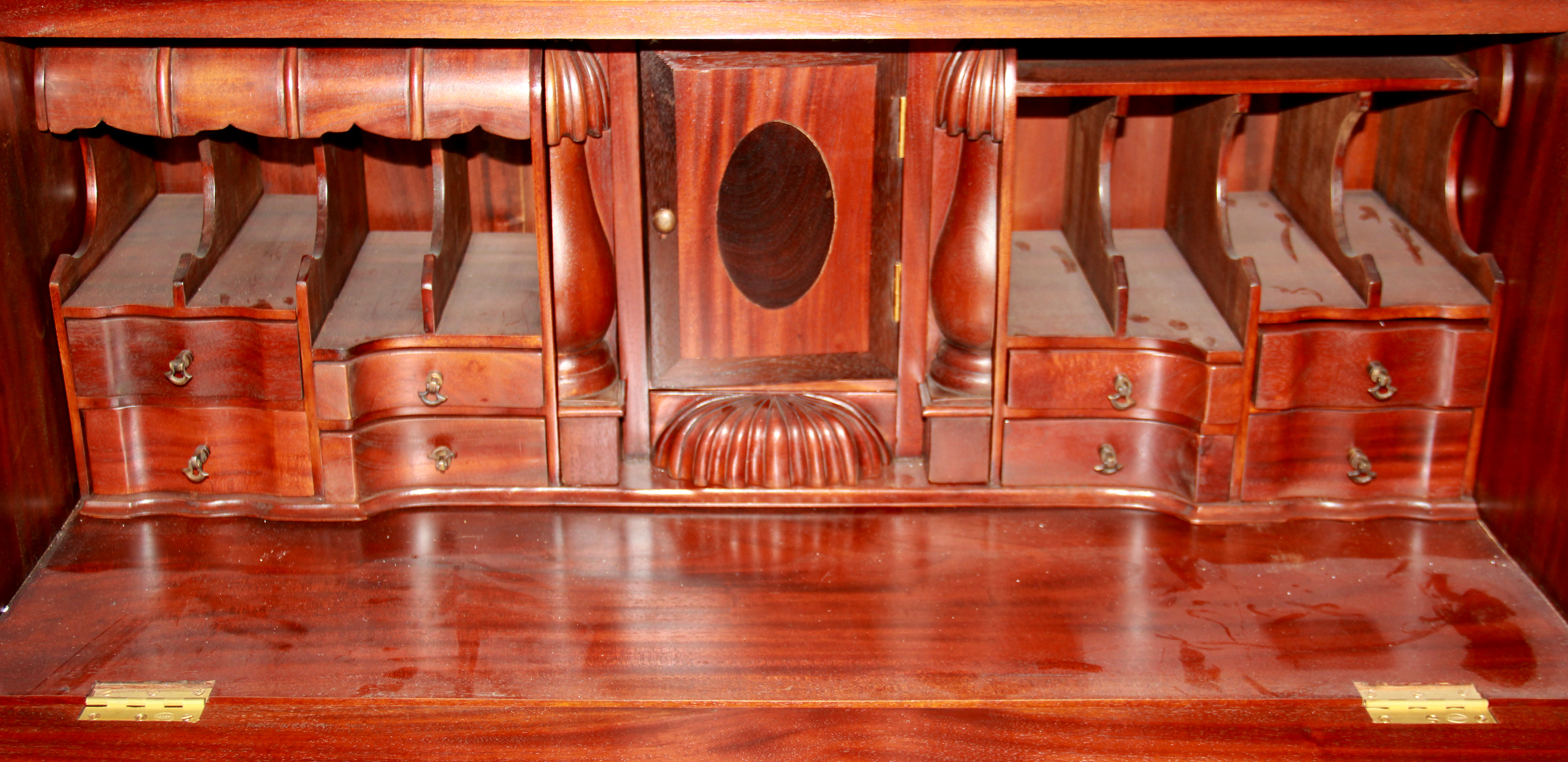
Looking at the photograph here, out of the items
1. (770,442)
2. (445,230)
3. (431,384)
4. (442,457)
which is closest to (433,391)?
(431,384)

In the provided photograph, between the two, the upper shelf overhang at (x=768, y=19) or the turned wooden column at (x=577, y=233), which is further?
the turned wooden column at (x=577, y=233)

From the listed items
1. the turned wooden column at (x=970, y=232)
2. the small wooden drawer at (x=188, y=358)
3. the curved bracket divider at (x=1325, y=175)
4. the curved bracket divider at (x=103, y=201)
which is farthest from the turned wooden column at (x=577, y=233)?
the curved bracket divider at (x=1325, y=175)

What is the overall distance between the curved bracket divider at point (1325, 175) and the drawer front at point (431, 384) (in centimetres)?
129

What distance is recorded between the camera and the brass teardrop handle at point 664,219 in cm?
222

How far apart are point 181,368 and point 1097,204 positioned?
1.48m

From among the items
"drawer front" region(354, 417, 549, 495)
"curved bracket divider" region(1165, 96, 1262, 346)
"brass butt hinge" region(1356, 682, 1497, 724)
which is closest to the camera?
"brass butt hinge" region(1356, 682, 1497, 724)

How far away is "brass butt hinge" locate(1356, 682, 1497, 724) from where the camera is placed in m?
1.82

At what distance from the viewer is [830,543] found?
2.22 metres

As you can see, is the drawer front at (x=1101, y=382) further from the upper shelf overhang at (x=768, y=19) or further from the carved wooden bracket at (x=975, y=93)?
the upper shelf overhang at (x=768, y=19)

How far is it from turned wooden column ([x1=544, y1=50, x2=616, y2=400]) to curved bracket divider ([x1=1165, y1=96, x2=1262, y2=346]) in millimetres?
967

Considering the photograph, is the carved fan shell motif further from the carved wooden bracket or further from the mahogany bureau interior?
the carved wooden bracket

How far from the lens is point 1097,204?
7.54 feet

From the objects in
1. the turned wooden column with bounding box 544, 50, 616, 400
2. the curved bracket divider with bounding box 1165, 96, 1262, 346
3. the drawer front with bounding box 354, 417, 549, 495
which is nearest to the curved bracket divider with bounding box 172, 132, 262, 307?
the drawer front with bounding box 354, 417, 549, 495

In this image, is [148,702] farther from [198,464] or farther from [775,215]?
[775,215]
